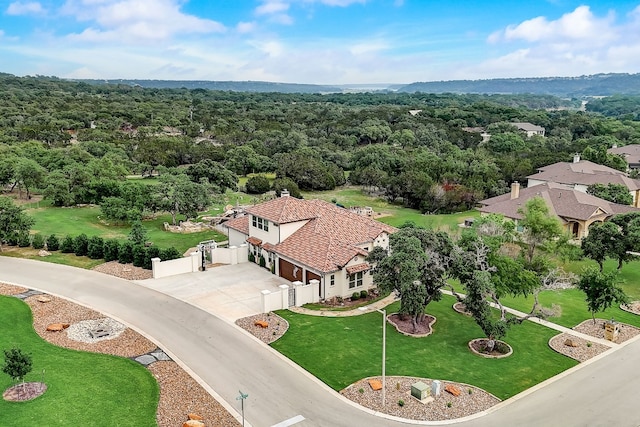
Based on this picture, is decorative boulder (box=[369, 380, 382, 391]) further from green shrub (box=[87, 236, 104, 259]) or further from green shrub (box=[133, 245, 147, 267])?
green shrub (box=[87, 236, 104, 259])

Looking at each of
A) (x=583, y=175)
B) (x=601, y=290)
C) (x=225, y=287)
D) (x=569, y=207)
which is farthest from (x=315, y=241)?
(x=583, y=175)

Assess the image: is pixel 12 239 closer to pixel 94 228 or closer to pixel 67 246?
pixel 67 246

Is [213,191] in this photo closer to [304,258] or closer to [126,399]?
[304,258]

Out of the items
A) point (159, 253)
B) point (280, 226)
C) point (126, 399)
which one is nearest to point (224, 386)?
point (126, 399)

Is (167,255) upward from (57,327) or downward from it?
upward

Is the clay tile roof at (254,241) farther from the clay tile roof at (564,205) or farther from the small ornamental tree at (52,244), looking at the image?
the clay tile roof at (564,205)

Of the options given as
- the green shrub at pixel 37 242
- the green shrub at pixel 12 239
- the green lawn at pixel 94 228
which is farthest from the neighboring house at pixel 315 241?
the green shrub at pixel 12 239
